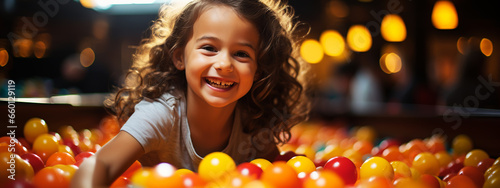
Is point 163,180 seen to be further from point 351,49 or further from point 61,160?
point 351,49

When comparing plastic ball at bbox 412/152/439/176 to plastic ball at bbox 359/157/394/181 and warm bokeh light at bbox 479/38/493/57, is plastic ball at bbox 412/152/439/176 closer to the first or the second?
plastic ball at bbox 359/157/394/181

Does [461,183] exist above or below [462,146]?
above

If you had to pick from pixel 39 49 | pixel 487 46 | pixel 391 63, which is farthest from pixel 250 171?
pixel 391 63

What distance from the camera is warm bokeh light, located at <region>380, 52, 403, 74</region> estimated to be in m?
11.0

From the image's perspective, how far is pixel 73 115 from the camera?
9.34 feet

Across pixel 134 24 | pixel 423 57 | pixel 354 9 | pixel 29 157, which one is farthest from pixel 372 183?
pixel 134 24

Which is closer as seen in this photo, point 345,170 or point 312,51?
point 345,170

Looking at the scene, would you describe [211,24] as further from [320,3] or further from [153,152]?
[320,3]

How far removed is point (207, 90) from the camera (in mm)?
1505

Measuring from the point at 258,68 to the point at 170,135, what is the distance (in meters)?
0.45

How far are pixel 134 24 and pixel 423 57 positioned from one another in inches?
246

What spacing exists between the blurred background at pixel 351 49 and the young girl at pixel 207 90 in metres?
1.60

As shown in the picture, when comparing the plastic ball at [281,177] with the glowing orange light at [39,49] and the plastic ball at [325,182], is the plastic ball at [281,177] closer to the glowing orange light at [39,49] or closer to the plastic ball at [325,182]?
the plastic ball at [325,182]

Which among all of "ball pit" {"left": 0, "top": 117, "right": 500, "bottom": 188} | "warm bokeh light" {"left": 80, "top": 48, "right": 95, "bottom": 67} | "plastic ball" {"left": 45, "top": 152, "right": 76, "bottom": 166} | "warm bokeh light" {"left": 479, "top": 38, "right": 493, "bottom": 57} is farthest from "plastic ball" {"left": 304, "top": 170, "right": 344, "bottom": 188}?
"warm bokeh light" {"left": 80, "top": 48, "right": 95, "bottom": 67}
